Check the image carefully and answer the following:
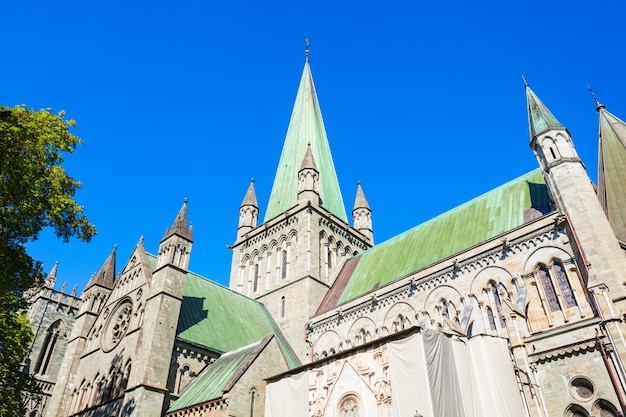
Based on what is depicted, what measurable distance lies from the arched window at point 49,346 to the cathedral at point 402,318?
51.9ft

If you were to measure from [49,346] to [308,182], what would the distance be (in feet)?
86.2

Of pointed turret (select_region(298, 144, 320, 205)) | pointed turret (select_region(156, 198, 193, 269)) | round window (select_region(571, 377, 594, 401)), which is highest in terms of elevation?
pointed turret (select_region(298, 144, 320, 205))

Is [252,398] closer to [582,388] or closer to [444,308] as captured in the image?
[444,308]

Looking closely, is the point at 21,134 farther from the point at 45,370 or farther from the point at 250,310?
the point at 45,370

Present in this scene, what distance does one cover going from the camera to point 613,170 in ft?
65.5

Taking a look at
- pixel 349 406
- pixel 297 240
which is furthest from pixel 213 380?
pixel 297 240

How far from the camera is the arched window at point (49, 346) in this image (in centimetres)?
3800

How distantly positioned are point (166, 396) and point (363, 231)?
70.4ft

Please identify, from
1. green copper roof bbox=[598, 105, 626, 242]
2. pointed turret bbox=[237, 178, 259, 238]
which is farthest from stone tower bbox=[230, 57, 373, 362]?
green copper roof bbox=[598, 105, 626, 242]

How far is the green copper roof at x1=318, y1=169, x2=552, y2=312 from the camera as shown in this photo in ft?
71.6

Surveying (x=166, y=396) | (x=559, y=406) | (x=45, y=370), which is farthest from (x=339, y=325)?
(x=45, y=370)

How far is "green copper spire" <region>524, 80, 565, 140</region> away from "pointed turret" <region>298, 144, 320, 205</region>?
15777 millimetres

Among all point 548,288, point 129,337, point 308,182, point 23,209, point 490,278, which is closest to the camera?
point 23,209

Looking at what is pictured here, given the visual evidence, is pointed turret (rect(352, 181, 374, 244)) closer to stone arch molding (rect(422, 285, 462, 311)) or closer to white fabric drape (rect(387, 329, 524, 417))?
stone arch molding (rect(422, 285, 462, 311))
